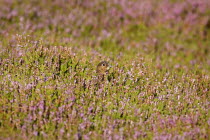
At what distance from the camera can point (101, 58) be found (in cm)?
616

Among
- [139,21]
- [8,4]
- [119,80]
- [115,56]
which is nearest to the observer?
[119,80]

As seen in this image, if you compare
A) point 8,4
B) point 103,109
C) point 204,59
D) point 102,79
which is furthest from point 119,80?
point 8,4

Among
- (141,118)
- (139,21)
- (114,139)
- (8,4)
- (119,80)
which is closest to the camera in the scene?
(114,139)

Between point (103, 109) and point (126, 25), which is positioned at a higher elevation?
point (126, 25)

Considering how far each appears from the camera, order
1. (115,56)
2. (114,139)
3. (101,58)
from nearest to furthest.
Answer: (114,139)
(101,58)
(115,56)

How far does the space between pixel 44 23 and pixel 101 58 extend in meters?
3.75

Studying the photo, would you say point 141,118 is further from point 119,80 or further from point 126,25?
point 126,25

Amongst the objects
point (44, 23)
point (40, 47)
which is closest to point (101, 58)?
point (40, 47)

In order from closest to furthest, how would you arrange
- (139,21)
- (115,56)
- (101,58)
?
(101,58) < (115,56) < (139,21)

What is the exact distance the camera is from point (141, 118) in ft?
16.0

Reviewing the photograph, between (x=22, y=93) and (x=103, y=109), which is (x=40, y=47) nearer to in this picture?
(x=22, y=93)

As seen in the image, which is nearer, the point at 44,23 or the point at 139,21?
the point at 44,23

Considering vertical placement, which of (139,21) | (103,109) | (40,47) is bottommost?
(103,109)

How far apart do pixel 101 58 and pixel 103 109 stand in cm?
146
